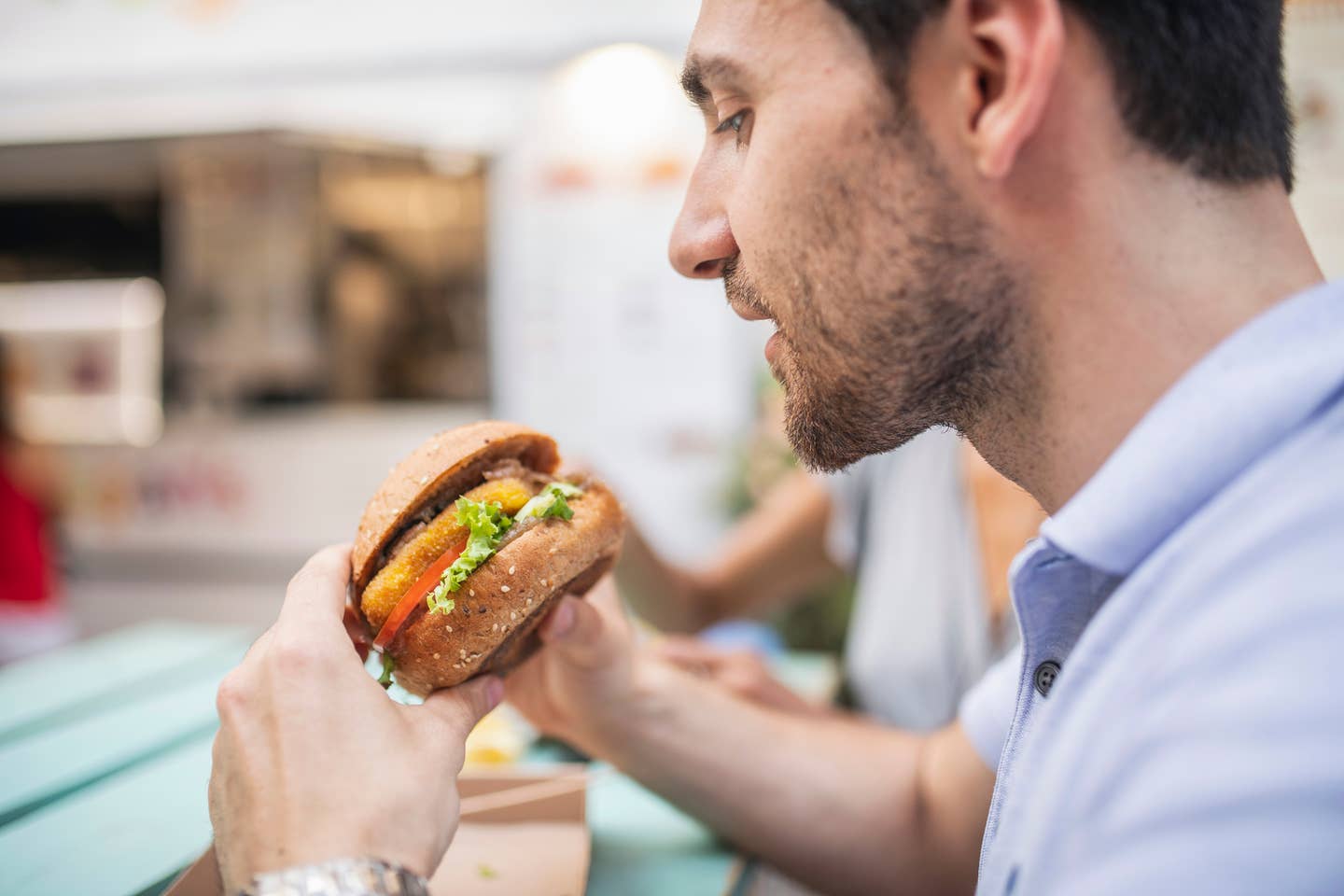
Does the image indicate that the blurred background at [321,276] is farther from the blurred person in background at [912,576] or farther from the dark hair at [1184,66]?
the dark hair at [1184,66]

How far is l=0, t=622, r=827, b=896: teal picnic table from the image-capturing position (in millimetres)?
1384

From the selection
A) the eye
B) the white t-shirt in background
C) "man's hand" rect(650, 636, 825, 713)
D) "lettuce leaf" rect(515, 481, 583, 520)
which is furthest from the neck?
the white t-shirt in background

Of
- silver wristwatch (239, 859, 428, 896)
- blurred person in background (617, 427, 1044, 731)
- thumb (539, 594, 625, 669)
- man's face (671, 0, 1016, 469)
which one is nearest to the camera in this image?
silver wristwatch (239, 859, 428, 896)

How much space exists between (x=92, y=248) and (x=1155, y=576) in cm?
696

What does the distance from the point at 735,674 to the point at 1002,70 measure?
4.54 ft

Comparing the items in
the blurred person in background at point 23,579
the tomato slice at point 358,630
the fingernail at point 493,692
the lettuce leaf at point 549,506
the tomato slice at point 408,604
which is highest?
the lettuce leaf at point 549,506

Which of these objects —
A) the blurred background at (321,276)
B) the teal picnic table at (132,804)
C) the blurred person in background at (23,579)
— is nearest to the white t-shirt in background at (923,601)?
the teal picnic table at (132,804)

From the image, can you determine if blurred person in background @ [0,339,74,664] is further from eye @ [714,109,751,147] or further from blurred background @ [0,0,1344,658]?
Result: eye @ [714,109,751,147]

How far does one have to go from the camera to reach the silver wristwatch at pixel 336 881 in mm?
907

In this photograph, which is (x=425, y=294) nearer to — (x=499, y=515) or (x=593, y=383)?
(x=593, y=383)

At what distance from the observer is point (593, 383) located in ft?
18.9

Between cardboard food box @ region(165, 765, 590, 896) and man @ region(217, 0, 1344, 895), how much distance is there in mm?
347

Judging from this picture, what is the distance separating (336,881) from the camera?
0.91 meters

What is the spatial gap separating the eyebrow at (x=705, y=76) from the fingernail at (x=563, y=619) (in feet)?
2.51
